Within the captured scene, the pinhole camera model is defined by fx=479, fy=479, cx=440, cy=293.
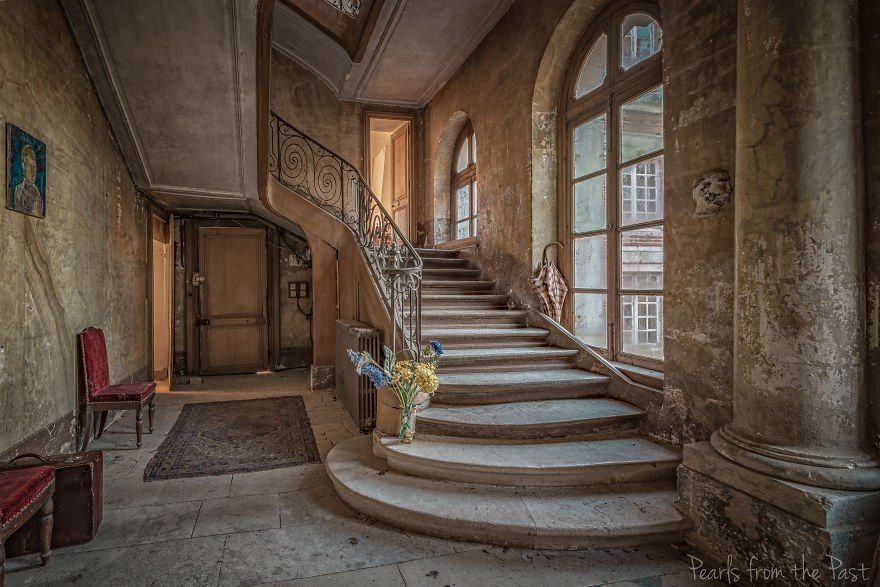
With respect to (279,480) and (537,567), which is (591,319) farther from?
(279,480)

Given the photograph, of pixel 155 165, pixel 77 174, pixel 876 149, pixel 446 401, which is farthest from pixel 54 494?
pixel 876 149

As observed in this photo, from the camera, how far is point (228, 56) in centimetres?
432

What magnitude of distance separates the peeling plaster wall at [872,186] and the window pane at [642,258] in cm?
157

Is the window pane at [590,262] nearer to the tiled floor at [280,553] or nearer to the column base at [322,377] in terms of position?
the tiled floor at [280,553]

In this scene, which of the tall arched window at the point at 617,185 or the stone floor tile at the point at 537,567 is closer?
the stone floor tile at the point at 537,567

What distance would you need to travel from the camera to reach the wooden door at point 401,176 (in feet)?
28.2

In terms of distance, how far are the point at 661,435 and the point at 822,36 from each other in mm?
2496

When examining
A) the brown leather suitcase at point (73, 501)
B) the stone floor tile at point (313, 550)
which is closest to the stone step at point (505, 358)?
the stone floor tile at point (313, 550)

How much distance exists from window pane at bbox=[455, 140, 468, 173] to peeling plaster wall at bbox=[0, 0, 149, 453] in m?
4.55

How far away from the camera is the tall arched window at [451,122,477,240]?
Answer: 282 inches

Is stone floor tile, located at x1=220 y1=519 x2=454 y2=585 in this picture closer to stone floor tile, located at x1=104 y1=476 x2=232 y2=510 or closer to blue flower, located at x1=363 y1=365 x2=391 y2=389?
stone floor tile, located at x1=104 y1=476 x2=232 y2=510

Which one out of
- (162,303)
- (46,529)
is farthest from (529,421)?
(162,303)

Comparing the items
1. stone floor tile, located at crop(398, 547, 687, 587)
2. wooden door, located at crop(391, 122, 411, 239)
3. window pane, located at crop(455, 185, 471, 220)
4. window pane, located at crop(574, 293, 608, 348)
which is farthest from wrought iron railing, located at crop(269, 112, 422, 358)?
stone floor tile, located at crop(398, 547, 687, 587)

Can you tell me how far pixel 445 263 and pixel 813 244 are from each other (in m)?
4.86
